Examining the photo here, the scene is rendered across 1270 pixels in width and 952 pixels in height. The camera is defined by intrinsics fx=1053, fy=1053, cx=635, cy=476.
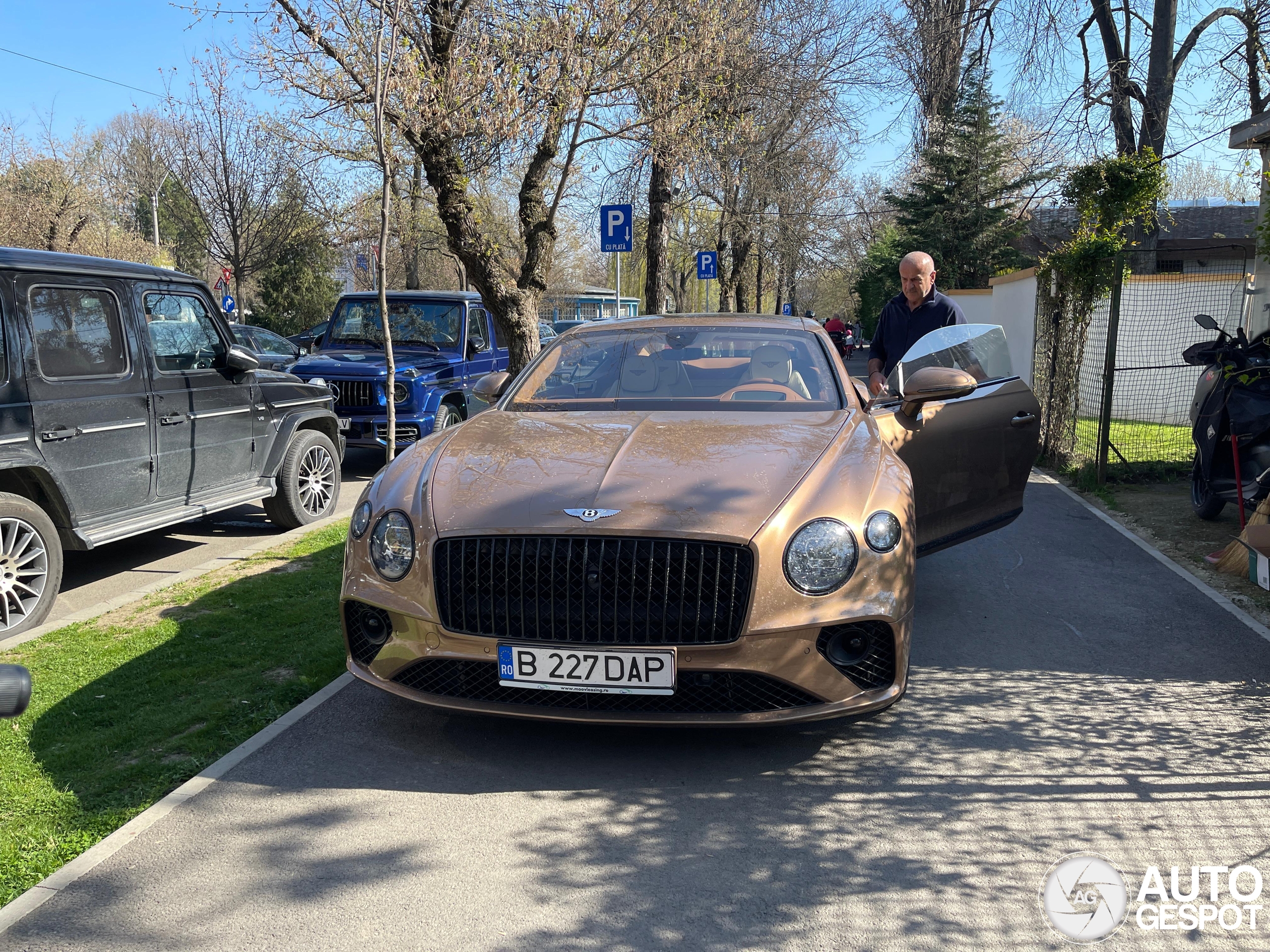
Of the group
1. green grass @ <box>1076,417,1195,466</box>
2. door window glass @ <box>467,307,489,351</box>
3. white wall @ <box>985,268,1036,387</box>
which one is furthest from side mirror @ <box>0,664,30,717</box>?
white wall @ <box>985,268,1036,387</box>

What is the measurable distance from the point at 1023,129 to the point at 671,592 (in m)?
42.1

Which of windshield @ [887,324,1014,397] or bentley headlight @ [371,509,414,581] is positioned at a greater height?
windshield @ [887,324,1014,397]

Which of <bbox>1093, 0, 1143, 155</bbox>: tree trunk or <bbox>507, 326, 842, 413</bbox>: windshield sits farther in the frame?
<bbox>1093, 0, 1143, 155</bbox>: tree trunk

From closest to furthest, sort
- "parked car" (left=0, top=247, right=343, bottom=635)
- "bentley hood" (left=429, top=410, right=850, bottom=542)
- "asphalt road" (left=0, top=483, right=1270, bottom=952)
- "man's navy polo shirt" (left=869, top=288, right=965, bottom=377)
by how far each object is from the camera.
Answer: "asphalt road" (left=0, top=483, right=1270, bottom=952), "bentley hood" (left=429, top=410, right=850, bottom=542), "parked car" (left=0, top=247, right=343, bottom=635), "man's navy polo shirt" (left=869, top=288, right=965, bottom=377)

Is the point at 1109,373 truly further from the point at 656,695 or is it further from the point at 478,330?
the point at 656,695

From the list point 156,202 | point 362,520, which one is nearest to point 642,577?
point 362,520

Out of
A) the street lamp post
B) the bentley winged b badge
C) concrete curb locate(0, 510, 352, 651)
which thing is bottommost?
concrete curb locate(0, 510, 352, 651)

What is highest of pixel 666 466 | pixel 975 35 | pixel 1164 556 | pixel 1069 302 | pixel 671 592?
pixel 975 35

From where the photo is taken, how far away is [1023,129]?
133ft

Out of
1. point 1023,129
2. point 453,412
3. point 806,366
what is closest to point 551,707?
point 806,366

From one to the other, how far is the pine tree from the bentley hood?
104 feet

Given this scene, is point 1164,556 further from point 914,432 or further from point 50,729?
point 50,729

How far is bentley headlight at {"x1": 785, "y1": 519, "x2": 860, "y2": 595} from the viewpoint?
12.1 feet

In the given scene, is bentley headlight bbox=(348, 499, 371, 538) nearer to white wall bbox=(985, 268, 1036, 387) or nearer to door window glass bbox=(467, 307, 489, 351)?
door window glass bbox=(467, 307, 489, 351)
